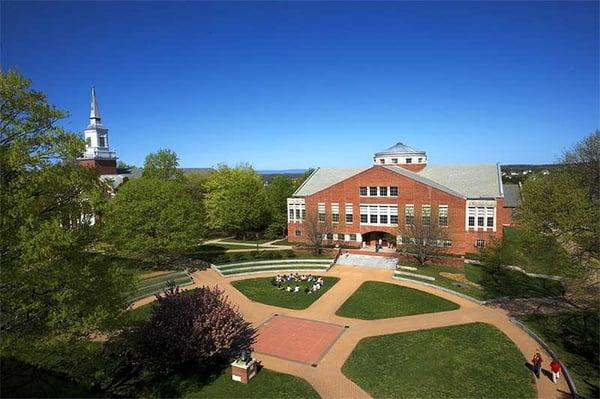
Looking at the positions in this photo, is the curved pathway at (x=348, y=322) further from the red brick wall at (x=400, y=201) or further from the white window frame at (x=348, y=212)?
the white window frame at (x=348, y=212)

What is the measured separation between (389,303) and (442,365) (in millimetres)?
8756

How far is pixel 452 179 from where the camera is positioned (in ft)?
152

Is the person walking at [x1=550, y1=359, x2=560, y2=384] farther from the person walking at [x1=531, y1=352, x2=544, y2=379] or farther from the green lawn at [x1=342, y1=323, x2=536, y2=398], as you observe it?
the green lawn at [x1=342, y1=323, x2=536, y2=398]

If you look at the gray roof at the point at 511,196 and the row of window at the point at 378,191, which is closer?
the row of window at the point at 378,191

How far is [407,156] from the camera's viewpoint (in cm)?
5709

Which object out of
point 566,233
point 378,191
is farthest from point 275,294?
point 566,233

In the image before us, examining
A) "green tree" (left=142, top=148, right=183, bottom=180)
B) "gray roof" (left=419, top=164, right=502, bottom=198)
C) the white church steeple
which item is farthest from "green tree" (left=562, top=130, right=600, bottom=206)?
the white church steeple

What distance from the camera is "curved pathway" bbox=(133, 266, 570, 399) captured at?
18.0 meters

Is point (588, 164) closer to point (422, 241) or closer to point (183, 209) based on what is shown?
point (422, 241)

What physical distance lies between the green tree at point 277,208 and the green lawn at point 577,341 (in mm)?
36873

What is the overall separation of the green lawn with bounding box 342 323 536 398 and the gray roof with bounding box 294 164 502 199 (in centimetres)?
2148

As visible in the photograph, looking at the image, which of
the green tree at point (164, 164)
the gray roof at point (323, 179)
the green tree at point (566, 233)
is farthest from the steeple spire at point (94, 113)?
the green tree at point (566, 233)

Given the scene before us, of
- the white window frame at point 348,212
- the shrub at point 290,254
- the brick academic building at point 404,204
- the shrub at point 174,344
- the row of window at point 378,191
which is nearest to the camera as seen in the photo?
the shrub at point 174,344

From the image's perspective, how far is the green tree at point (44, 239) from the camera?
11.3m
